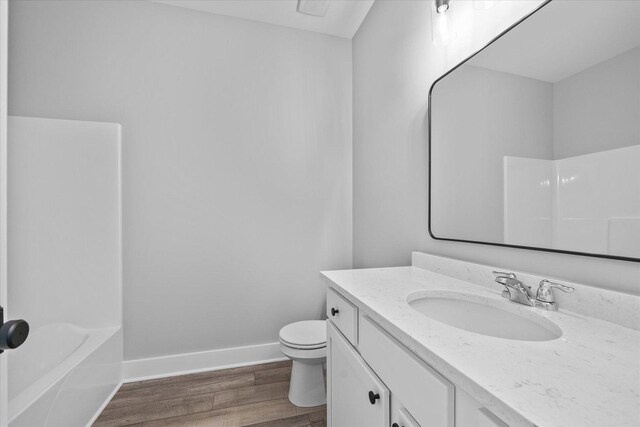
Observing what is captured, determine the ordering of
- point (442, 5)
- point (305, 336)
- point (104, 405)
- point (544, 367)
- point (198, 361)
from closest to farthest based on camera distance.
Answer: point (544, 367)
point (442, 5)
point (104, 405)
point (305, 336)
point (198, 361)

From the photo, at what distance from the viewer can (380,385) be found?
0.78 metres

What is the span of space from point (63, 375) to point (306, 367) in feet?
3.80

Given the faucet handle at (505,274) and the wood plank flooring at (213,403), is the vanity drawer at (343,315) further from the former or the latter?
the wood plank flooring at (213,403)

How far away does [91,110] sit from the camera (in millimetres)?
1808

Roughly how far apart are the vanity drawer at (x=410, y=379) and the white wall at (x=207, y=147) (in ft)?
4.55

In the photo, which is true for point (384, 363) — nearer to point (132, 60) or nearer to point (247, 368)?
point (247, 368)

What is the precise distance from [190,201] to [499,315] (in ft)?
6.20

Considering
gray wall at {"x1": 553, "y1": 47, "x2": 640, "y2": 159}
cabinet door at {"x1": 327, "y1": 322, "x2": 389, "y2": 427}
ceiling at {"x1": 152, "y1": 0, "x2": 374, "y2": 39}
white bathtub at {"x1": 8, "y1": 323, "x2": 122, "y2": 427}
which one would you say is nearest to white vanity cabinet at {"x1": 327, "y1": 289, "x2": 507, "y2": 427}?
cabinet door at {"x1": 327, "y1": 322, "x2": 389, "y2": 427}

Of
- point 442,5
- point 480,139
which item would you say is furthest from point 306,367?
point 442,5

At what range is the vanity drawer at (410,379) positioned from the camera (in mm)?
549

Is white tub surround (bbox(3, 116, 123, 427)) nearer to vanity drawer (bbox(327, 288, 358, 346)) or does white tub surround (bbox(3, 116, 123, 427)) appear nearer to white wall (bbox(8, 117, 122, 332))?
white wall (bbox(8, 117, 122, 332))

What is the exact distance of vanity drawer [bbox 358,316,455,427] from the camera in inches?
21.6

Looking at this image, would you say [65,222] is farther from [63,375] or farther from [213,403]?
[213,403]

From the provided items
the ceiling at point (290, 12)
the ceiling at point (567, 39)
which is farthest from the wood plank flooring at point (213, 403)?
the ceiling at point (290, 12)
